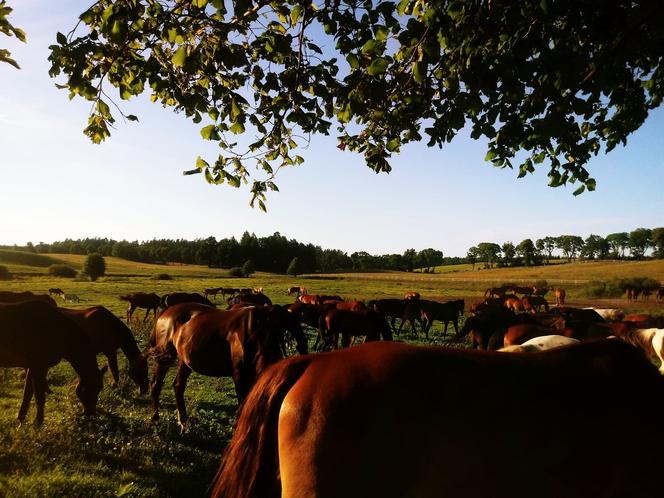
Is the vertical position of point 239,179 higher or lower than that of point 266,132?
lower

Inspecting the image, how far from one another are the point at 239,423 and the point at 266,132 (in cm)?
374

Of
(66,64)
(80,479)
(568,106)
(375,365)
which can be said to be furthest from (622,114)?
(80,479)

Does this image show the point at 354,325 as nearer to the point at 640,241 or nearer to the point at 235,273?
the point at 235,273

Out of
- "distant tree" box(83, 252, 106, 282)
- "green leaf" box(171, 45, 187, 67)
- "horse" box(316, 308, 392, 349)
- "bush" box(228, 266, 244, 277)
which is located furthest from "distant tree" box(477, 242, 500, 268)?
"green leaf" box(171, 45, 187, 67)

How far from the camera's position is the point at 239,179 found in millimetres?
5102

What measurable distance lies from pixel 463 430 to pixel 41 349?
7.60 m

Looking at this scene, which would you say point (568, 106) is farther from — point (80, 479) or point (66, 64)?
point (80, 479)

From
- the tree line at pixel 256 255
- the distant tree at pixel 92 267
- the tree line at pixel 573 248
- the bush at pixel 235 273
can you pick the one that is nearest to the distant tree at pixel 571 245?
the tree line at pixel 573 248

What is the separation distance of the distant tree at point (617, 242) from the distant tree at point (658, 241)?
1978 cm

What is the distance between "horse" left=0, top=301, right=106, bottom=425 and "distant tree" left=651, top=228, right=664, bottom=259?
146m

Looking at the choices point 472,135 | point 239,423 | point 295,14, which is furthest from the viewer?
point 472,135

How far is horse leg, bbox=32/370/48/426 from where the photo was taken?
6.21 metres

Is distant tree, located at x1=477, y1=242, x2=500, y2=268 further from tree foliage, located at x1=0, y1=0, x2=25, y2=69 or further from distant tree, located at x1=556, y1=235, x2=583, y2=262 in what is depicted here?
tree foliage, located at x1=0, y1=0, x2=25, y2=69

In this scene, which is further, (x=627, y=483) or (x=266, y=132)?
(x=266, y=132)
